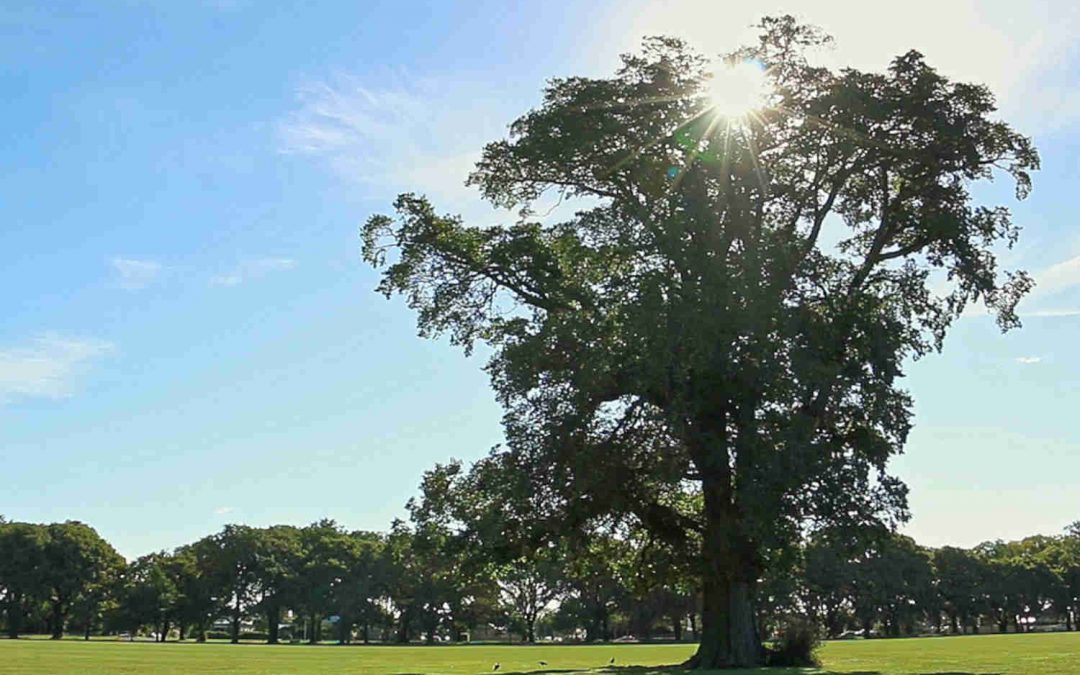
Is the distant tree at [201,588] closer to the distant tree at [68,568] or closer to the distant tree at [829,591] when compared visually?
the distant tree at [68,568]

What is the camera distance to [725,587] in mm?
30906

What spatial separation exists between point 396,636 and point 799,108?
326 ft

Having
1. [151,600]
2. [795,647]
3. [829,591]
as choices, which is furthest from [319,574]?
[795,647]

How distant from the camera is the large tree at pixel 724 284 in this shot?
26328mm

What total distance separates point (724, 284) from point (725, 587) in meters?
10.1

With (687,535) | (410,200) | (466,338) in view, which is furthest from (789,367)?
(410,200)

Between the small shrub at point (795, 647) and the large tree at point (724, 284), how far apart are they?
1.84 meters

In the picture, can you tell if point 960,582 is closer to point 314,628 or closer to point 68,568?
point 314,628

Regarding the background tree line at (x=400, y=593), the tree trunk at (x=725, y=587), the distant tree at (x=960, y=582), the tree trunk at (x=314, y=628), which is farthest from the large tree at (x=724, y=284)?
the tree trunk at (x=314, y=628)

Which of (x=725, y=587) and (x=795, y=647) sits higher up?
(x=725, y=587)

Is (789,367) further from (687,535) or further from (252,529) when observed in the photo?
(252,529)

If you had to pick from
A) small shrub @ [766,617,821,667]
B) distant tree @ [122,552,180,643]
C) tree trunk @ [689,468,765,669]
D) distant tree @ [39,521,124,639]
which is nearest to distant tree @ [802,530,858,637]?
small shrub @ [766,617,821,667]

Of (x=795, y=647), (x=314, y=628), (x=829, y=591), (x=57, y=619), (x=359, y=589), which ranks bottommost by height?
(x=314, y=628)

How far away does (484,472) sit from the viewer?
30.5 metres
